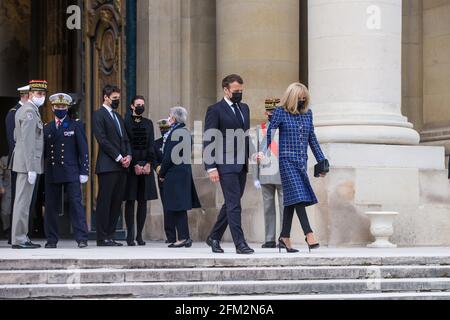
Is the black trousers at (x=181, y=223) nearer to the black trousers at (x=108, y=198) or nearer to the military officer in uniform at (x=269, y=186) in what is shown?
the black trousers at (x=108, y=198)

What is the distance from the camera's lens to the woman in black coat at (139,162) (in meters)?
17.0

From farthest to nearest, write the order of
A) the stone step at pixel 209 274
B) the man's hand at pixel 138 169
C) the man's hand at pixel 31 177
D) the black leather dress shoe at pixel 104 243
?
the man's hand at pixel 138 169, the black leather dress shoe at pixel 104 243, the man's hand at pixel 31 177, the stone step at pixel 209 274

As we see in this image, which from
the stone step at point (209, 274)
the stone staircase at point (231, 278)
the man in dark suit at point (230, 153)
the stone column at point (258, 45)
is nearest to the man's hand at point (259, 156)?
the man in dark suit at point (230, 153)

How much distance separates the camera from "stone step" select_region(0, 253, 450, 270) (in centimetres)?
1252

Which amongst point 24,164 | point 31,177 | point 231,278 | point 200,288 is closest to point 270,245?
point 31,177

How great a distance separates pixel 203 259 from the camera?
12641 mm

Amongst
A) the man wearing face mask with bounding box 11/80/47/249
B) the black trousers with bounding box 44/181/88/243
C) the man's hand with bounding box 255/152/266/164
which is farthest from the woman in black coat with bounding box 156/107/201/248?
the man's hand with bounding box 255/152/266/164

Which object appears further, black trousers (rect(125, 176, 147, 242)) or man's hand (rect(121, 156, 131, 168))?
black trousers (rect(125, 176, 147, 242))

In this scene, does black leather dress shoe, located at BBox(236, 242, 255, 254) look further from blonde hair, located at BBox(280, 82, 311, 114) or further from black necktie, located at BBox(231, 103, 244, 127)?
blonde hair, located at BBox(280, 82, 311, 114)

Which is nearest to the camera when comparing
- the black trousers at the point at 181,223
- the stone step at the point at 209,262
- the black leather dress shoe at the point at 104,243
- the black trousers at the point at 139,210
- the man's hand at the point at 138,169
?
the stone step at the point at 209,262

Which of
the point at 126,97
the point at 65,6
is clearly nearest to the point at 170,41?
the point at 126,97

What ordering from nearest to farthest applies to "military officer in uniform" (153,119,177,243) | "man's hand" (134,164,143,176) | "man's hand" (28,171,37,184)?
"man's hand" (28,171,37,184) → "man's hand" (134,164,143,176) → "military officer in uniform" (153,119,177,243)

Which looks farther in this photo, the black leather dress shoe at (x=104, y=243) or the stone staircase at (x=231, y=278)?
the black leather dress shoe at (x=104, y=243)

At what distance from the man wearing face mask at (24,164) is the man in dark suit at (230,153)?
8.40 feet
